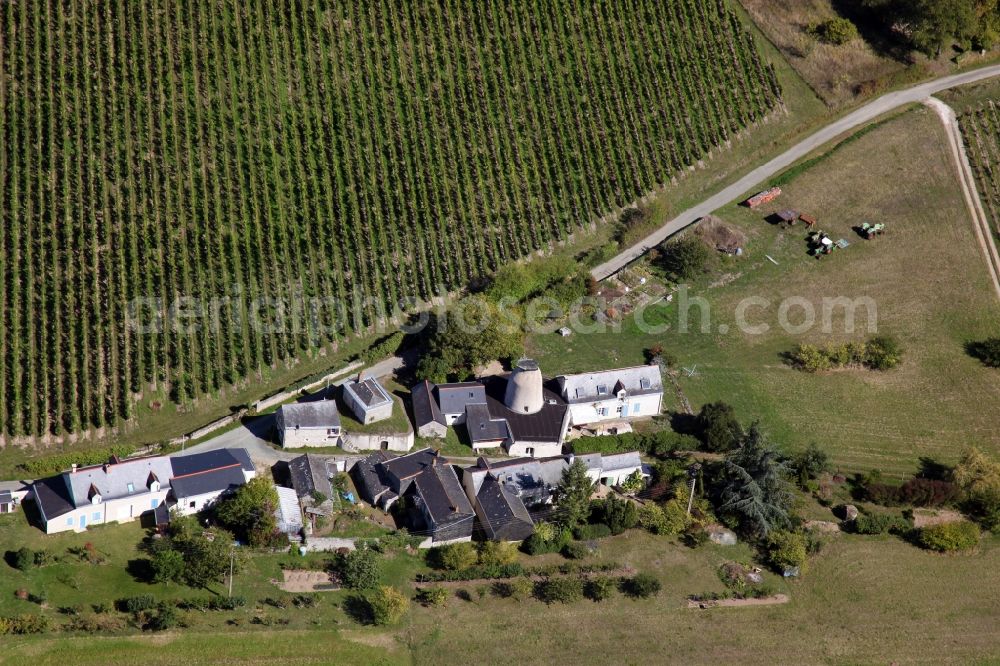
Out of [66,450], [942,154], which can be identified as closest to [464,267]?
[66,450]

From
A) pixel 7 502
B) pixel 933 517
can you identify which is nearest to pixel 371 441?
pixel 7 502

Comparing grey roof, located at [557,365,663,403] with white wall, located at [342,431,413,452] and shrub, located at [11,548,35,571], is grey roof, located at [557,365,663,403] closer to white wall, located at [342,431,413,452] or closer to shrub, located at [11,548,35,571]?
white wall, located at [342,431,413,452]

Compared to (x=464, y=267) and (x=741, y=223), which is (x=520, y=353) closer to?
(x=464, y=267)

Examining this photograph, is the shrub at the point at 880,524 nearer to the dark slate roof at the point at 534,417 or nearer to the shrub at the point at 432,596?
the dark slate roof at the point at 534,417

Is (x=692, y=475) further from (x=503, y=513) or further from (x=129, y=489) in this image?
(x=129, y=489)

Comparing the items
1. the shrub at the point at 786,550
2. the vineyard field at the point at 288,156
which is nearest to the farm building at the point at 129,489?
the vineyard field at the point at 288,156

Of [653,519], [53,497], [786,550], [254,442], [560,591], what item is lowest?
[786,550]
